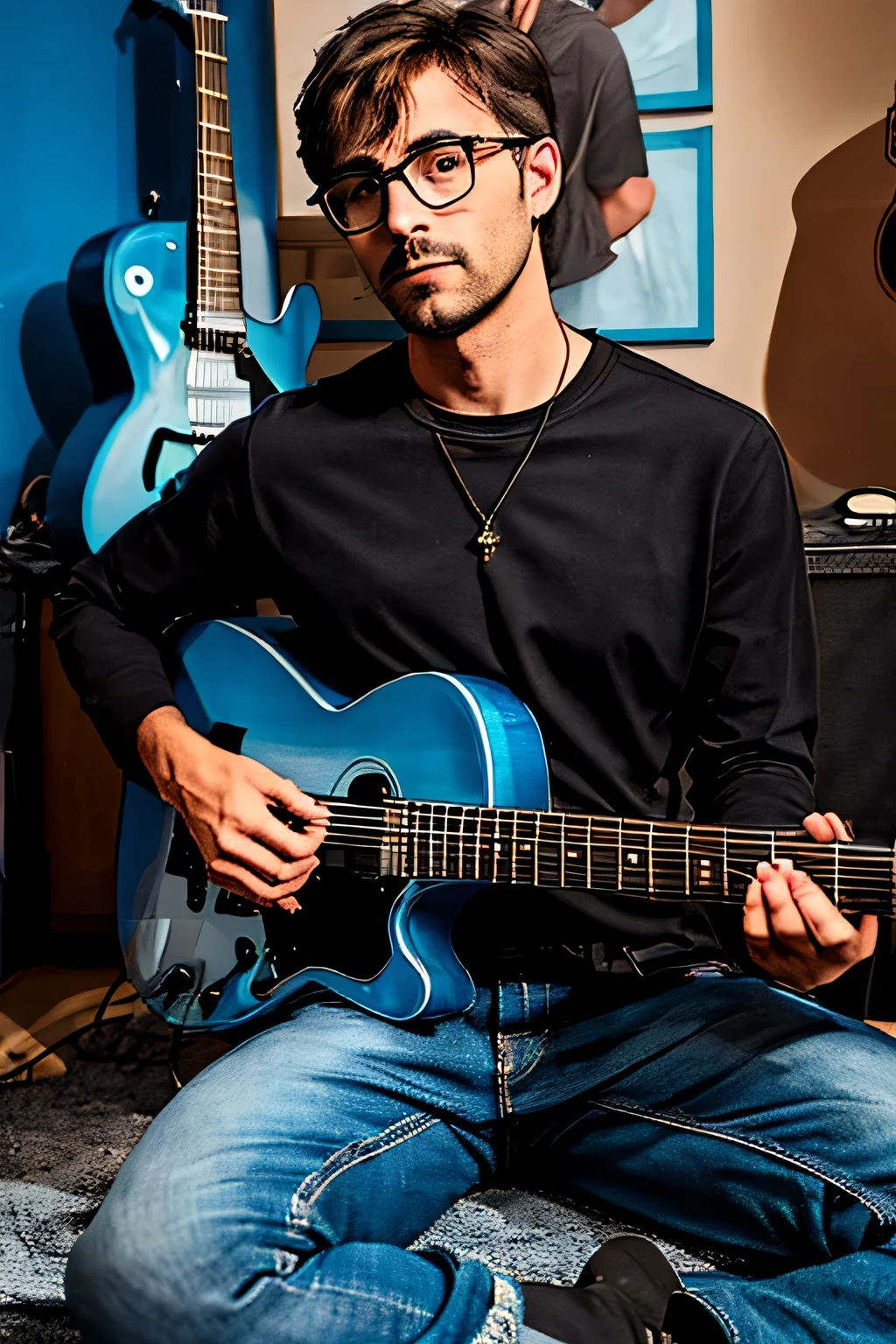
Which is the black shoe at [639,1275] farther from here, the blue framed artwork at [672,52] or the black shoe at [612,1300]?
the blue framed artwork at [672,52]

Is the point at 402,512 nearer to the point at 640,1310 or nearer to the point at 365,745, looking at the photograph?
the point at 365,745

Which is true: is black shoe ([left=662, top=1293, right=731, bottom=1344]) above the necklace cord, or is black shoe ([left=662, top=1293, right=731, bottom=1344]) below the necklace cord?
below

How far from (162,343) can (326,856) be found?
0.91 m

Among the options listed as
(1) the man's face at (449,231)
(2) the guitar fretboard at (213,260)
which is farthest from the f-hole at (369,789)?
(2) the guitar fretboard at (213,260)

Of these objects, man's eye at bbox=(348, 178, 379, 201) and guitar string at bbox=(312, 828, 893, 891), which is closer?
guitar string at bbox=(312, 828, 893, 891)

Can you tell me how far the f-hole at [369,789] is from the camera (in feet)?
3.88

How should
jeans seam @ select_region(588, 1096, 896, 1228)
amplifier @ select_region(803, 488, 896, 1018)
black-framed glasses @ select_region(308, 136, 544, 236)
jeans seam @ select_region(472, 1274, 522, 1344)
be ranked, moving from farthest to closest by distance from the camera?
amplifier @ select_region(803, 488, 896, 1018) < black-framed glasses @ select_region(308, 136, 544, 236) < jeans seam @ select_region(588, 1096, 896, 1228) < jeans seam @ select_region(472, 1274, 522, 1344)

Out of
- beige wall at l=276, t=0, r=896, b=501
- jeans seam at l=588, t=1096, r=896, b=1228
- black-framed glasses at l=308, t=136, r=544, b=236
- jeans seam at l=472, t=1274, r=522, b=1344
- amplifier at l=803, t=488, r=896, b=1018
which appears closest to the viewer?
jeans seam at l=472, t=1274, r=522, b=1344

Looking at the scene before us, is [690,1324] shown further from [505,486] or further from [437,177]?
[437,177]

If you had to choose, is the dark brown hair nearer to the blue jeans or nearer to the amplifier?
the amplifier

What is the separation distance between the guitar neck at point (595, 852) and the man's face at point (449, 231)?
559 mm

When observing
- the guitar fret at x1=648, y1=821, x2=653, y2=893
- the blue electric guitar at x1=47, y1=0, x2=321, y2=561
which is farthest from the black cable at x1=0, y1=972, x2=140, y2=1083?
the guitar fret at x1=648, y1=821, x2=653, y2=893

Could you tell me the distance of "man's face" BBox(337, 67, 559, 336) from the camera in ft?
4.15

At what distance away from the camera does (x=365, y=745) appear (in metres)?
1.21
